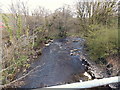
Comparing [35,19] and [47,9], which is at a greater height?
[47,9]

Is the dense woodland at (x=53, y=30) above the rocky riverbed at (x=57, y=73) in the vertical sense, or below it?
above

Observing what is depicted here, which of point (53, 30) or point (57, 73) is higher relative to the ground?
point (53, 30)

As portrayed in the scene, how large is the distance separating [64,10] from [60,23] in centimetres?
119

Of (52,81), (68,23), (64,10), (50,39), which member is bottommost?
(52,81)

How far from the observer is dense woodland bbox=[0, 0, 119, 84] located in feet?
10.5

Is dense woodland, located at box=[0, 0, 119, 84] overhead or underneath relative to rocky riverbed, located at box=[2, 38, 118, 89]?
overhead

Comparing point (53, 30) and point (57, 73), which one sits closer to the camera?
point (57, 73)

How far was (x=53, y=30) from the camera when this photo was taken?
30.7 ft

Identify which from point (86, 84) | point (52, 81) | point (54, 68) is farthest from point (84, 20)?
point (86, 84)

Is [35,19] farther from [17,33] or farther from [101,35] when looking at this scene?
[101,35]

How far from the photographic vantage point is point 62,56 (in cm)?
563

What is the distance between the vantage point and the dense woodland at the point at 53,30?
319 centimetres

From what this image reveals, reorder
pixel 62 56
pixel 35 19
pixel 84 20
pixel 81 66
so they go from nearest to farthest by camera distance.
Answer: pixel 81 66, pixel 62 56, pixel 84 20, pixel 35 19

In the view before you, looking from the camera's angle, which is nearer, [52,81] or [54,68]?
[52,81]
